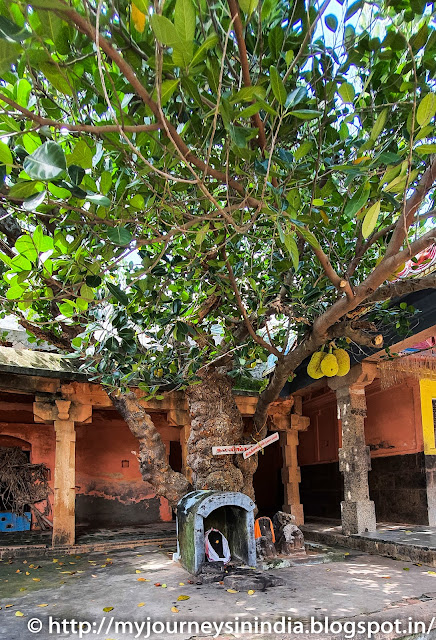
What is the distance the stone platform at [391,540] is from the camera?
6.67 meters

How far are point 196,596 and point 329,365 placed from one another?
2706 mm

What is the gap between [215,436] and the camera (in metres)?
6.84

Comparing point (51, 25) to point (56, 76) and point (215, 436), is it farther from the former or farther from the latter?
point (215, 436)

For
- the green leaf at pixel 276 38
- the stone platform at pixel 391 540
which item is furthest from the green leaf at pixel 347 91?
the stone platform at pixel 391 540

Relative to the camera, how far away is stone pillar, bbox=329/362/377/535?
26.3 feet

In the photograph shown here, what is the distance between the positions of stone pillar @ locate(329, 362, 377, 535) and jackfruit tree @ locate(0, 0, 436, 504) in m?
2.63

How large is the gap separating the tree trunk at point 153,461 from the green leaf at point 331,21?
17.6 feet

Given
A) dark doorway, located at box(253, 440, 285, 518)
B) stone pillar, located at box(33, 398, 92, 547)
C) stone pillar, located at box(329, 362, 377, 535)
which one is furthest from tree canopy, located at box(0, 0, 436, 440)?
dark doorway, located at box(253, 440, 285, 518)

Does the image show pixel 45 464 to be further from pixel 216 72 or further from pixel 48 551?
pixel 216 72

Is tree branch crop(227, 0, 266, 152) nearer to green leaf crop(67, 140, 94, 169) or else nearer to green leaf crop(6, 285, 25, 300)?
green leaf crop(67, 140, 94, 169)

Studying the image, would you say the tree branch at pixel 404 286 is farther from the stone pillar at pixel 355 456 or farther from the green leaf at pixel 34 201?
the stone pillar at pixel 355 456

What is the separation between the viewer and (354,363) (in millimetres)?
8188

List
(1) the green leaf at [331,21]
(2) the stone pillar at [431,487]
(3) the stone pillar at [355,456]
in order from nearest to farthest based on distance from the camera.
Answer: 1. (1) the green leaf at [331,21]
2. (3) the stone pillar at [355,456]
3. (2) the stone pillar at [431,487]

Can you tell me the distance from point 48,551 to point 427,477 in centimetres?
654
